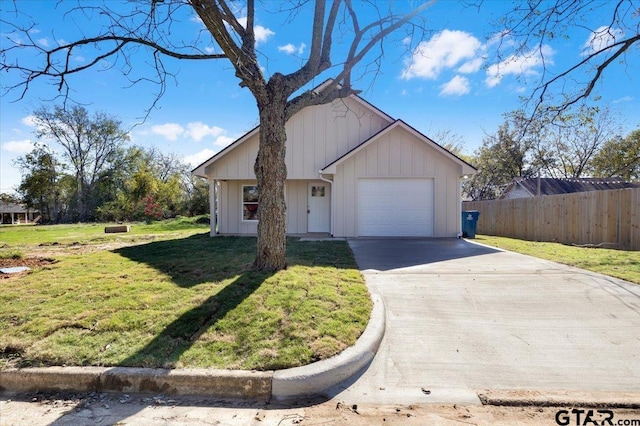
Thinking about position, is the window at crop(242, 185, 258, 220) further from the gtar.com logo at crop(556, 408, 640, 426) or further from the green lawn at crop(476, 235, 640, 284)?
the gtar.com logo at crop(556, 408, 640, 426)

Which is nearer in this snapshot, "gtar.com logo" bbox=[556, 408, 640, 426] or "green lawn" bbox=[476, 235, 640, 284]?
"gtar.com logo" bbox=[556, 408, 640, 426]

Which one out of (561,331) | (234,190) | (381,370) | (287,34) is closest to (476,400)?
(381,370)

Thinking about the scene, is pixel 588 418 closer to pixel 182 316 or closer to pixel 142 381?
pixel 142 381

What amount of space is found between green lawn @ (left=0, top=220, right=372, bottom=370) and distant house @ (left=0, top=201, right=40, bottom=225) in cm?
6092

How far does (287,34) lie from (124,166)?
40282 millimetres

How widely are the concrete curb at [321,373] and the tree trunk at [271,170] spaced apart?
2.83m

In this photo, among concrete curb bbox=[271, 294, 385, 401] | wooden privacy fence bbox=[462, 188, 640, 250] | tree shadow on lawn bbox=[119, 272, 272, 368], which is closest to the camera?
concrete curb bbox=[271, 294, 385, 401]

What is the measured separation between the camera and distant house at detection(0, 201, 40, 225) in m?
53.9

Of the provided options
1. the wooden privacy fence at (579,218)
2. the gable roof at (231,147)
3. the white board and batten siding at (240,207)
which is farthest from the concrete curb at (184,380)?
the wooden privacy fence at (579,218)

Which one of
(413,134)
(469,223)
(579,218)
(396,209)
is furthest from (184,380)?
(579,218)

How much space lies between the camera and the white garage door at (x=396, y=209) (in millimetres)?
12516

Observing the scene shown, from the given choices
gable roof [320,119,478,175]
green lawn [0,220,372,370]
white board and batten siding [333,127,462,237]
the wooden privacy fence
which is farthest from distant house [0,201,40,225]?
the wooden privacy fence

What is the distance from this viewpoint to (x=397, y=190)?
1252cm

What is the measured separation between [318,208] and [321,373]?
11657 mm
